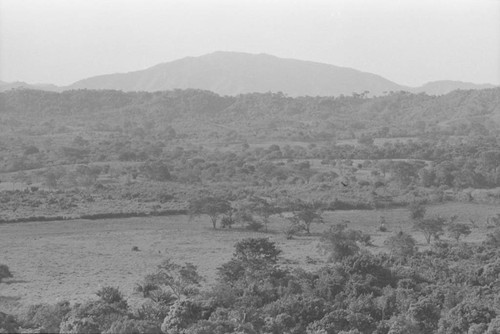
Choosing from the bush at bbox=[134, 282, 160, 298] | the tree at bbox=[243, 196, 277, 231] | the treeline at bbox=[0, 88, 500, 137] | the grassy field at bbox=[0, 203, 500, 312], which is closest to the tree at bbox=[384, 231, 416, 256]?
the grassy field at bbox=[0, 203, 500, 312]

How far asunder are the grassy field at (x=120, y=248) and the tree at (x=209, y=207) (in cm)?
70

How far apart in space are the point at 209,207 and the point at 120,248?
7.98 m

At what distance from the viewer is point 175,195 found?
51.5m

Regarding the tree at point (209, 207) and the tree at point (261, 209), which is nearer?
the tree at point (209, 207)

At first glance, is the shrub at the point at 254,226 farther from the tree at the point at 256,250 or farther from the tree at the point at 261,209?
the tree at the point at 256,250

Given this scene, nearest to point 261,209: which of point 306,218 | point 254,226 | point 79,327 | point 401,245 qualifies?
point 254,226

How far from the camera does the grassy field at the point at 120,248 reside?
2592 cm

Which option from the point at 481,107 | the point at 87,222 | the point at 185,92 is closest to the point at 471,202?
the point at 87,222

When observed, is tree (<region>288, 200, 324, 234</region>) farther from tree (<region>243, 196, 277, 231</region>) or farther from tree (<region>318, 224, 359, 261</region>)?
tree (<region>318, 224, 359, 261</region>)

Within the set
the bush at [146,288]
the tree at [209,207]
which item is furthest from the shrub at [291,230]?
the bush at [146,288]

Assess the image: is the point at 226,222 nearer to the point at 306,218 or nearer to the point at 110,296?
the point at 306,218

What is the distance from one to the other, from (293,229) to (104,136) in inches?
2718

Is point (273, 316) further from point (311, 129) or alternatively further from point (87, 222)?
point (311, 129)

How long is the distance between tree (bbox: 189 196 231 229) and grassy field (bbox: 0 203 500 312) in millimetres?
700
